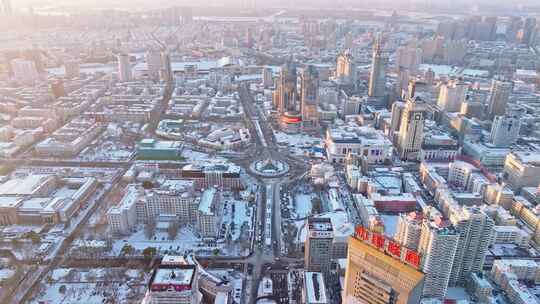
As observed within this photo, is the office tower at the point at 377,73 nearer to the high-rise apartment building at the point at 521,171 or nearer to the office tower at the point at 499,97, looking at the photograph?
the office tower at the point at 499,97

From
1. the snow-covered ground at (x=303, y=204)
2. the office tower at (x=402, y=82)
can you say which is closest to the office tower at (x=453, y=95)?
the office tower at (x=402, y=82)

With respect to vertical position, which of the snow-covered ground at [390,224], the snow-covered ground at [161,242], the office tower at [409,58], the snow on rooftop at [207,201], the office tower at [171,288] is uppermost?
the office tower at [409,58]

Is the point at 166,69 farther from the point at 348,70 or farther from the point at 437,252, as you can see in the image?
the point at 437,252

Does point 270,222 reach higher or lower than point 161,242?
higher

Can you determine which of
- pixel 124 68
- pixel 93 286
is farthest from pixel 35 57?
pixel 93 286

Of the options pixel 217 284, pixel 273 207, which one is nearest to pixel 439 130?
pixel 273 207

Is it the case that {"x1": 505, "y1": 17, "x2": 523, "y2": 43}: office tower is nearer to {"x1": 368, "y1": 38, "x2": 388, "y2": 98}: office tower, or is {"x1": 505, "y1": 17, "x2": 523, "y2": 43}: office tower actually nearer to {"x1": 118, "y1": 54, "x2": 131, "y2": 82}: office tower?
{"x1": 368, "y1": 38, "x2": 388, "y2": 98}: office tower
